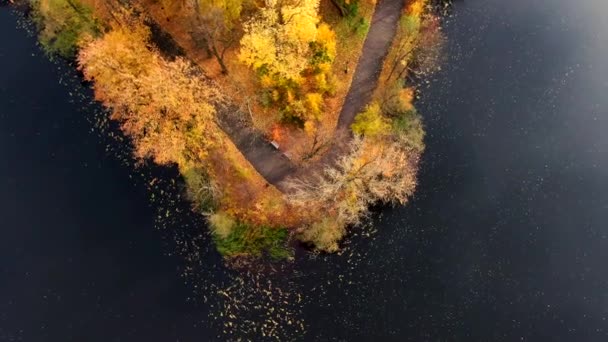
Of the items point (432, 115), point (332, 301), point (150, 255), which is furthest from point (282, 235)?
point (432, 115)

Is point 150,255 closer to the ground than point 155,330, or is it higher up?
higher up

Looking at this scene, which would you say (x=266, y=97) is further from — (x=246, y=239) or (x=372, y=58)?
(x=246, y=239)

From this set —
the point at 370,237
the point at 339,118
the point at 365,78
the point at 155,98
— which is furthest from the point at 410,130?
the point at 155,98

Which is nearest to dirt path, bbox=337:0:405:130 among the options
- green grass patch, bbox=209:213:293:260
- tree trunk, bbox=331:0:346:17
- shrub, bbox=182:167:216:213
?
tree trunk, bbox=331:0:346:17

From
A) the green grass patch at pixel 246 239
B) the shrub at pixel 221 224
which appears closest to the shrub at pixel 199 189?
the shrub at pixel 221 224

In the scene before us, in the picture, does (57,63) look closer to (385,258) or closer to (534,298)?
(385,258)
